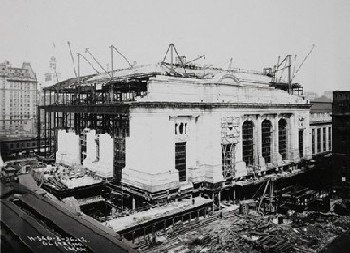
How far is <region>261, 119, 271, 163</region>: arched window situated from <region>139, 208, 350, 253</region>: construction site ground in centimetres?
1304

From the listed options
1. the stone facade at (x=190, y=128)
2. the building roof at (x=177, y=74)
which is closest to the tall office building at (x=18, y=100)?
the building roof at (x=177, y=74)

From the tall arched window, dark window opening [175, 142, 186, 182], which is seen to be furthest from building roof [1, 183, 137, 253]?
the tall arched window

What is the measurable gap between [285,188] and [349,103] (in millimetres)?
14893

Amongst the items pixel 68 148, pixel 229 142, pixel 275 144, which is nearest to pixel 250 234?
pixel 229 142

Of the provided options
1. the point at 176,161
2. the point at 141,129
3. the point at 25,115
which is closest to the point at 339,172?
the point at 176,161

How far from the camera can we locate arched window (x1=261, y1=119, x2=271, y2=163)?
46.8 metres

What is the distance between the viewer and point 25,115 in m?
101

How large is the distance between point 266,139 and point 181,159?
16.6 metres

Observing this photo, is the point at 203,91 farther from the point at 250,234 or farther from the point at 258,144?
the point at 250,234

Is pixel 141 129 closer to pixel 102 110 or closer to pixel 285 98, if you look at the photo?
pixel 102 110

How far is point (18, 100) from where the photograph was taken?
99.1 m

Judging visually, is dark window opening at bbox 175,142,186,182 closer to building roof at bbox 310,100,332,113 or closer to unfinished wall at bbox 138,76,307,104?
unfinished wall at bbox 138,76,307,104

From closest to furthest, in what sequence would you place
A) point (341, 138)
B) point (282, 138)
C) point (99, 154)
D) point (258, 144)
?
point (99, 154) < point (341, 138) < point (258, 144) < point (282, 138)

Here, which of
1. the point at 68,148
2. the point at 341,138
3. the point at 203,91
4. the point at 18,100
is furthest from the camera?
the point at 18,100
